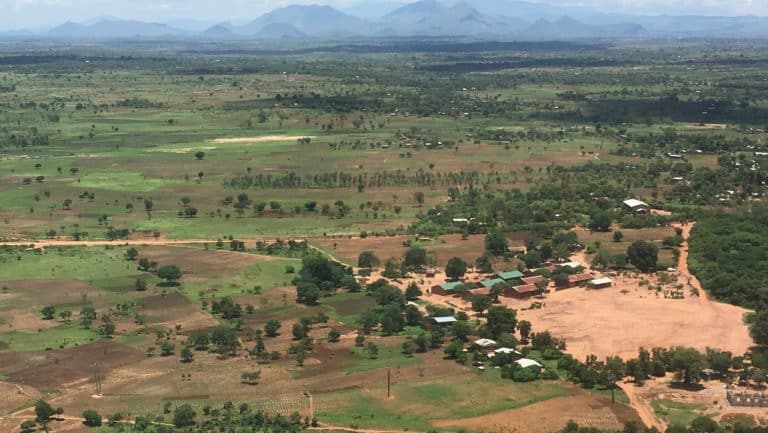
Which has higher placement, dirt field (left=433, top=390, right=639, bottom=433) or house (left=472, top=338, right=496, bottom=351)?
house (left=472, top=338, right=496, bottom=351)

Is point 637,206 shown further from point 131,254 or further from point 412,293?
point 131,254

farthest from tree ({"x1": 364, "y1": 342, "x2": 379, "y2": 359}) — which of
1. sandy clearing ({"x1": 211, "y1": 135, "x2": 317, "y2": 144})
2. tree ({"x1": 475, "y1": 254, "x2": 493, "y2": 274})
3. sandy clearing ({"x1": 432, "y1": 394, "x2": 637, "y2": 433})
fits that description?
sandy clearing ({"x1": 211, "y1": 135, "x2": 317, "y2": 144})

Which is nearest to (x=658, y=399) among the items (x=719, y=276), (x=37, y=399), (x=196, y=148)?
(x=719, y=276)

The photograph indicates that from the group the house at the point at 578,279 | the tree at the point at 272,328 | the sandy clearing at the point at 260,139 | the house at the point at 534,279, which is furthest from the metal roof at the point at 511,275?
the sandy clearing at the point at 260,139

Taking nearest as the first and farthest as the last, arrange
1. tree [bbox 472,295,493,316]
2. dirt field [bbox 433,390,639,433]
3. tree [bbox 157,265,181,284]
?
dirt field [bbox 433,390,639,433]
tree [bbox 472,295,493,316]
tree [bbox 157,265,181,284]

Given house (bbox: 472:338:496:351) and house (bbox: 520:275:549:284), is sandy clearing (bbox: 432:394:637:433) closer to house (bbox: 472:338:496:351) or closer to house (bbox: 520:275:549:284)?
house (bbox: 472:338:496:351)

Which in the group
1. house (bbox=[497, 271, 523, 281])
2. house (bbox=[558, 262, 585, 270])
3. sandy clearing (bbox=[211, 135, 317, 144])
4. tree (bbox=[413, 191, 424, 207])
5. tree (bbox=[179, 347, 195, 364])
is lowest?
tree (bbox=[179, 347, 195, 364])

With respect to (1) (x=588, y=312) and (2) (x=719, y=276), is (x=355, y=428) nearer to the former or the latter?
(1) (x=588, y=312)

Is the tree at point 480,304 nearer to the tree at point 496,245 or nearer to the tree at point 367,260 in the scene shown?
the tree at point 367,260
